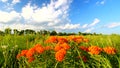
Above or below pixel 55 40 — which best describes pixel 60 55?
below

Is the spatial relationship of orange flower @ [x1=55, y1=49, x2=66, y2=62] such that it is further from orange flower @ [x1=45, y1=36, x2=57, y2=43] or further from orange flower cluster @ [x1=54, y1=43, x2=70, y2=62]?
orange flower @ [x1=45, y1=36, x2=57, y2=43]

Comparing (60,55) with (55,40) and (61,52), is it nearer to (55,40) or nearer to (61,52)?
(61,52)

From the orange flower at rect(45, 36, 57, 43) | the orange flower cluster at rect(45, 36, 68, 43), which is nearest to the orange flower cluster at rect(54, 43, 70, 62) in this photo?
the orange flower cluster at rect(45, 36, 68, 43)

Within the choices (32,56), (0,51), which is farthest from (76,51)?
(0,51)

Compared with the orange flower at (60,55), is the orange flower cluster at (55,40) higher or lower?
higher

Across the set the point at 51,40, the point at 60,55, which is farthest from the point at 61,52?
the point at 51,40

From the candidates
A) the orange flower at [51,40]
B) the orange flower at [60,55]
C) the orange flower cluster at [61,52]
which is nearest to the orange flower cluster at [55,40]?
the orange flower at [51,40]

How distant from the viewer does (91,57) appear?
13.2ft

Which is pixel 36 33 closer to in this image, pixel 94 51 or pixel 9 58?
pixel 9 58

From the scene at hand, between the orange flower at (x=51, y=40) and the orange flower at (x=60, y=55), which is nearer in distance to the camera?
the orange flower at (x=60, y=55)

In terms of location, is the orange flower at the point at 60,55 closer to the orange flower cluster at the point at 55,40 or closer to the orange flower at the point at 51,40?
the orange flower cluster at the point at 55,40

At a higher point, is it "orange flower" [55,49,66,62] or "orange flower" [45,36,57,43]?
"orange flower" [45,36,57,43]

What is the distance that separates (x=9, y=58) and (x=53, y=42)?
140 centimetres

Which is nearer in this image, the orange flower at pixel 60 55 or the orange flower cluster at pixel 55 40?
the orange flower at pixel 60 55
